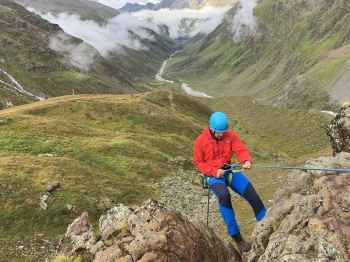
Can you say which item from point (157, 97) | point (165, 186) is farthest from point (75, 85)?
point (165, 186)

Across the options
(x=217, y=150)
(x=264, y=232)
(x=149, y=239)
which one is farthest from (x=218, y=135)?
(x=149, y=239)

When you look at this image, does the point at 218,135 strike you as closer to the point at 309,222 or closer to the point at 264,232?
the point at 264,232

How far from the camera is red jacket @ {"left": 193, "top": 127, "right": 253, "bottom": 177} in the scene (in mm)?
14117

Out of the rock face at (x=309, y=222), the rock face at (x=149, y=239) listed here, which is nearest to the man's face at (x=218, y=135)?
the rock face at (x=309, y=222)

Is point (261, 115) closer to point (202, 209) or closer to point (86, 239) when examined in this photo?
point (202, 209)

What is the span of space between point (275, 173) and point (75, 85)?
17533 centimetres

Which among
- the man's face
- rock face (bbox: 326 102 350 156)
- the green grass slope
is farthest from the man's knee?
rock face (bbox: 326 102 350 156)

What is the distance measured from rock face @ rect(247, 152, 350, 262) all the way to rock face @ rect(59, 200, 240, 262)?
2.31m

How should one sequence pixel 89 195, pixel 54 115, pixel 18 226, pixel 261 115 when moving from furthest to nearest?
pixel 261 115, pixel 54 115, pixel 89 195, pixel 18 226

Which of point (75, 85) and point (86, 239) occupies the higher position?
point (75, 85)

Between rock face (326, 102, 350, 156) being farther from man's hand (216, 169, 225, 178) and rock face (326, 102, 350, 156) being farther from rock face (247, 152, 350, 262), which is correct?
man's hand (216, 169, 225, 178)

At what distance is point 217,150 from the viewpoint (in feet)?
46.6

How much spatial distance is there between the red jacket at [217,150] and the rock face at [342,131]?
1033 centimetres

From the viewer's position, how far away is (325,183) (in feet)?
37.4
